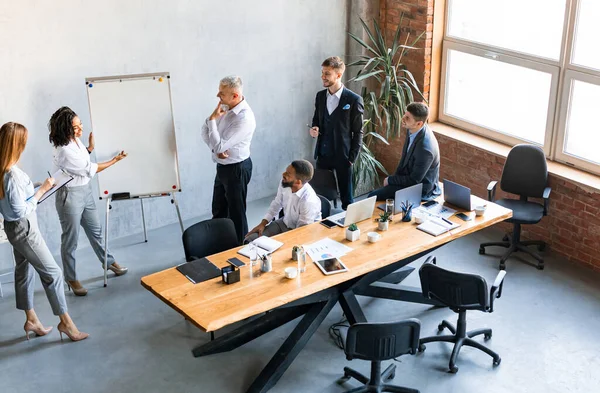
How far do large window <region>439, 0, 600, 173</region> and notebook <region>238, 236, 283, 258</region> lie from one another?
3394mm

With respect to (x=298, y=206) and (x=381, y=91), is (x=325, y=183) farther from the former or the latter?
(x=381, y=91)

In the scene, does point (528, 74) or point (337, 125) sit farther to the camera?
point (528, 74)

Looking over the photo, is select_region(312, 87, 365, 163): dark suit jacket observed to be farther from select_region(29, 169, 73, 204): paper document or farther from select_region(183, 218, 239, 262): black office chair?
select_region(29, 169, 73, 204): paper document

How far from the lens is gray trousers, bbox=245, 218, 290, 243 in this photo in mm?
6543

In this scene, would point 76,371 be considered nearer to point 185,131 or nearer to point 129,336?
point 129,336

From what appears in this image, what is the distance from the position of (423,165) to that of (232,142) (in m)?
1.78

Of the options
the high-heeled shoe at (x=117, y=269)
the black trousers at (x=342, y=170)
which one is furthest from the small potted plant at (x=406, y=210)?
the high-heeled shoe at (x=117, y=269)

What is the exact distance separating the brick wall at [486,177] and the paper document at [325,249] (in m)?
2.74

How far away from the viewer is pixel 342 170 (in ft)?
25.5

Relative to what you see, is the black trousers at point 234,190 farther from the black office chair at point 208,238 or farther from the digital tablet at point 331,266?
the digital tablet at point 331,266

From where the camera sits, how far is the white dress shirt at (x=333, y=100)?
7527mm

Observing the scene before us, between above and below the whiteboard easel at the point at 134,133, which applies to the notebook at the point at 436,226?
below

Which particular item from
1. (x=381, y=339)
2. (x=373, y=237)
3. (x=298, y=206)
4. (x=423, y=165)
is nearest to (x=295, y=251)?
(x=373, y=237)

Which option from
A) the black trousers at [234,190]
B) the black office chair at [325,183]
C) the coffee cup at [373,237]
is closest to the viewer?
the coffee cup at [373,237]
